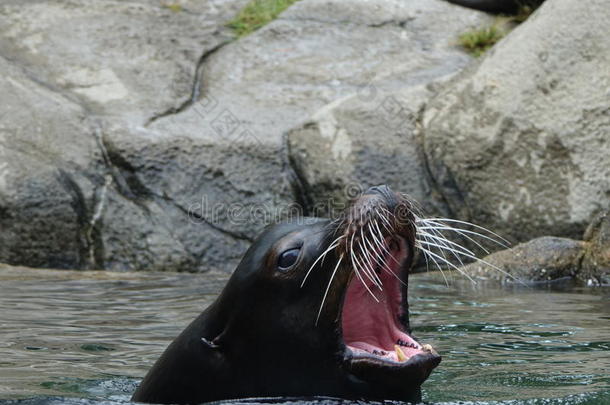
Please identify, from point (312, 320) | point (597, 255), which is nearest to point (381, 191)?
point (312, 320)

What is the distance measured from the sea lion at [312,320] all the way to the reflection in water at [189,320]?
18.3 inches

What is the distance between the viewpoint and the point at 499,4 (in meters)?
11.2

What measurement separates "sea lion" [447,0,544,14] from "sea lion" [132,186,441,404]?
791 centimetres

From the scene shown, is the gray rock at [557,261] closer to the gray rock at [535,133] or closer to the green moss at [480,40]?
the gray rock at [535,133]

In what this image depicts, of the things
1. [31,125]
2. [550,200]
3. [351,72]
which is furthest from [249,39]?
[550,200]

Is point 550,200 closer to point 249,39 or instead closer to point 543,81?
point 543,81

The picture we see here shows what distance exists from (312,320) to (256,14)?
8.32 metres

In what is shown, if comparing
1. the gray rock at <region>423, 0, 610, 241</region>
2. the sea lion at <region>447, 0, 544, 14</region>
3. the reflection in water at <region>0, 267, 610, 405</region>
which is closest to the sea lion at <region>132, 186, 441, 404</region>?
the reflection in water at <region>0, 267, 610, 405</region>

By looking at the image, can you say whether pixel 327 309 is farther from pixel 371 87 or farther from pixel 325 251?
pixel 371 87

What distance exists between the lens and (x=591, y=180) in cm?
828

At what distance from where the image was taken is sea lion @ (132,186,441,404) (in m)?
3.44

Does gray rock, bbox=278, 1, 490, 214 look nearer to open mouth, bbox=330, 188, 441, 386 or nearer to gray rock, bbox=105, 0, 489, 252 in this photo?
gray rock, bbox=105, 0, 489, 252

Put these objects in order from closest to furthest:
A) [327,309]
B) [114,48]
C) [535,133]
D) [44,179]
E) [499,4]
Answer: [327,309] → [44,179] → [535,133] → [114,48] → [499,4]

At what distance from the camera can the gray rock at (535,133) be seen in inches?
329
